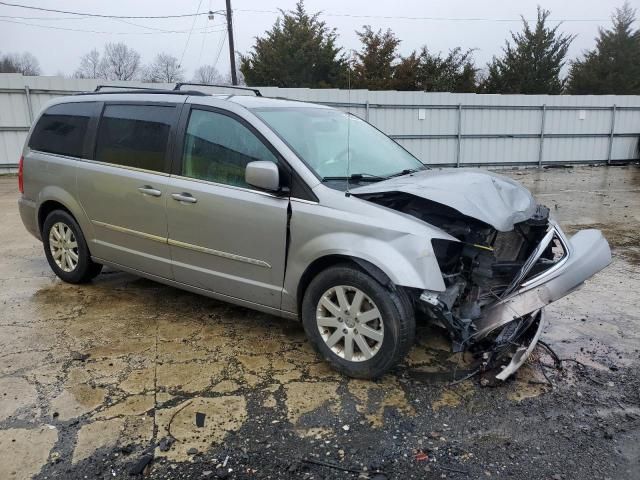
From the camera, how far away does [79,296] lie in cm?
486

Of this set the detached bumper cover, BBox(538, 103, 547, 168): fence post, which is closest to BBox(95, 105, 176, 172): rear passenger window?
the detached bumper cover

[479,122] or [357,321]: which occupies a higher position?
[479,122]

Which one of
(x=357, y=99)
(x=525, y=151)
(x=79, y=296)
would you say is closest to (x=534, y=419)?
(x=79, y=296)

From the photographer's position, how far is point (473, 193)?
333cm

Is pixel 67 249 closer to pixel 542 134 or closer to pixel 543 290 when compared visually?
pixel 543 290

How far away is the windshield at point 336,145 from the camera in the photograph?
12.0ft

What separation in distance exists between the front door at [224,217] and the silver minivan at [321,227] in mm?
11

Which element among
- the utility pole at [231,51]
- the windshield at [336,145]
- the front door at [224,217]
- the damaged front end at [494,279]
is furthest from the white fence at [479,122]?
the damaged front end at [494,279]

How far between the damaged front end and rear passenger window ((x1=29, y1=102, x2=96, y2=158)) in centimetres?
290

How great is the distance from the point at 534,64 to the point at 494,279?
31758mm

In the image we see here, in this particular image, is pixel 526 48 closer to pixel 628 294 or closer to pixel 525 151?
pixel 525 151

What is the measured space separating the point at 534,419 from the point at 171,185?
2.90 m

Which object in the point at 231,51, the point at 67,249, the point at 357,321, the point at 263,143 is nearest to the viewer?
the point at 357,321

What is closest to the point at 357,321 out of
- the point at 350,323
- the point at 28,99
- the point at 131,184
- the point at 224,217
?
the point at 350,323
